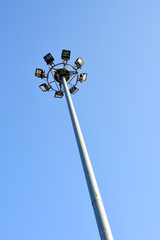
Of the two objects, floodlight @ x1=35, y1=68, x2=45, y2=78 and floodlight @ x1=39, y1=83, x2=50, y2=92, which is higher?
floodlight @ x1=35, y1=68, x2=45, y2=78

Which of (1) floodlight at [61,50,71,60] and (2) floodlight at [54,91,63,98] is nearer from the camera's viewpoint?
(1) floodlight at [61,50,71,60]

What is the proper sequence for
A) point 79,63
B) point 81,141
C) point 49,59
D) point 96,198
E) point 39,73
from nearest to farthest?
point 96,198, point 81,141, point 49,59, point 39,73, point 79,63

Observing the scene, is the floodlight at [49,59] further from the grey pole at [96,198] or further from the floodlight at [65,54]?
the grey pole at [96,198]

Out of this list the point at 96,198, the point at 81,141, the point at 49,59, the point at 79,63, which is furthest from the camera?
the point at 79,63

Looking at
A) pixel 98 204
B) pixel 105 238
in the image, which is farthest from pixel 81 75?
pixel 105 238

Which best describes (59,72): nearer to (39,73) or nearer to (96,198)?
(39,73)

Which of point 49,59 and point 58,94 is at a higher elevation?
point 49,59

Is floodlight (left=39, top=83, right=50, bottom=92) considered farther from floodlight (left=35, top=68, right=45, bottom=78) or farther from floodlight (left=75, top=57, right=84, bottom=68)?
floodlight (left=75, top=57, right=84, bottom=68)

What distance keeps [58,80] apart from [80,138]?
4.38 m

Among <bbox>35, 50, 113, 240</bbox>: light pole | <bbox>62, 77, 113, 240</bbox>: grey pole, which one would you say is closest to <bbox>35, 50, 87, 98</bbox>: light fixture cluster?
<bbox>35, 50, 113, 240</bbox>: light pole

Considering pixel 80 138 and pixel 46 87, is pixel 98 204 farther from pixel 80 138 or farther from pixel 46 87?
pixel 46 87

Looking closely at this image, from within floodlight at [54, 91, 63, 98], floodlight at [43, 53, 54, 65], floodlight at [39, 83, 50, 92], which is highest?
floodlight at [43, 53, 54, 65]

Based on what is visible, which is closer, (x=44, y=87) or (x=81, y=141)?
(x=81, y=141)

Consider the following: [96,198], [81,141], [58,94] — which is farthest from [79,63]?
[96,198]
